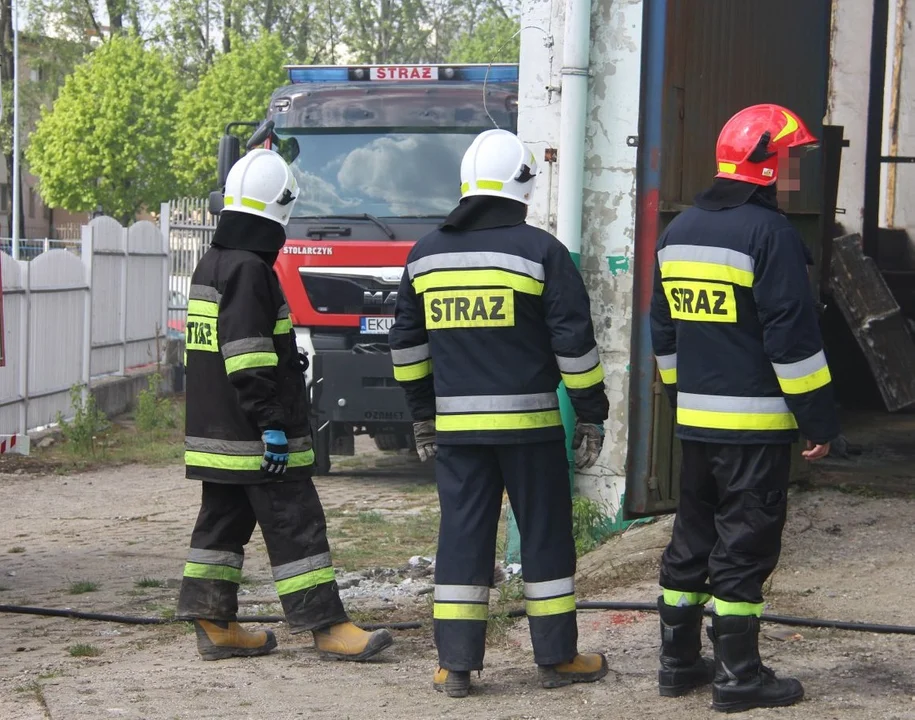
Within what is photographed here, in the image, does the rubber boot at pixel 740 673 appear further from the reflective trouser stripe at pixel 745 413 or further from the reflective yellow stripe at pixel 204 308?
the reflective yellow stripe at pixel 204 308

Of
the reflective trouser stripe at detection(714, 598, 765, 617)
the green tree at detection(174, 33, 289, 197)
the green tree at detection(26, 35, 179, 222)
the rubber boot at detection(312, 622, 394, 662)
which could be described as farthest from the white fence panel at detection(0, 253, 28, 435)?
the green tree at detection(26, 35, 179, 222)

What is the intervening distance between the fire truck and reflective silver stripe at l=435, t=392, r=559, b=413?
Answer: 16.4 feet

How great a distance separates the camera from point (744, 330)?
4.39 metres

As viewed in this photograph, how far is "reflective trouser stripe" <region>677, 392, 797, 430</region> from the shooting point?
14.3 feet

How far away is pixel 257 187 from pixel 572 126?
5.97ft

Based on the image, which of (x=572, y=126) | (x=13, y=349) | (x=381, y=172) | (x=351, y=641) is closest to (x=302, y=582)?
(x=351, y=641)

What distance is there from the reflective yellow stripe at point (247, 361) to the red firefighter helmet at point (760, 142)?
71.6 inches

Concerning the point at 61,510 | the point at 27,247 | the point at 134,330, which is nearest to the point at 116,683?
the point at 61,510

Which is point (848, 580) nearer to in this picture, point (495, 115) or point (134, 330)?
point (495, 115)

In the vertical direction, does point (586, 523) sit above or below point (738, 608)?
below

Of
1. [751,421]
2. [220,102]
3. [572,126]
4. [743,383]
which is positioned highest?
[220,102]

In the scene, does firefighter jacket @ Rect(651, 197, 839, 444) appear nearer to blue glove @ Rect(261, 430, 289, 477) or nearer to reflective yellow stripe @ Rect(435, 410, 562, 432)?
reflective yellow stripe @ Rect(435, 410, 562, 432)

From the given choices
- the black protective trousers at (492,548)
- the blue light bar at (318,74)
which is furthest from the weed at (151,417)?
the black protective trousers at (492,548)

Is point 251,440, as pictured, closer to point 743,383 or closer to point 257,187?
point 257,187
